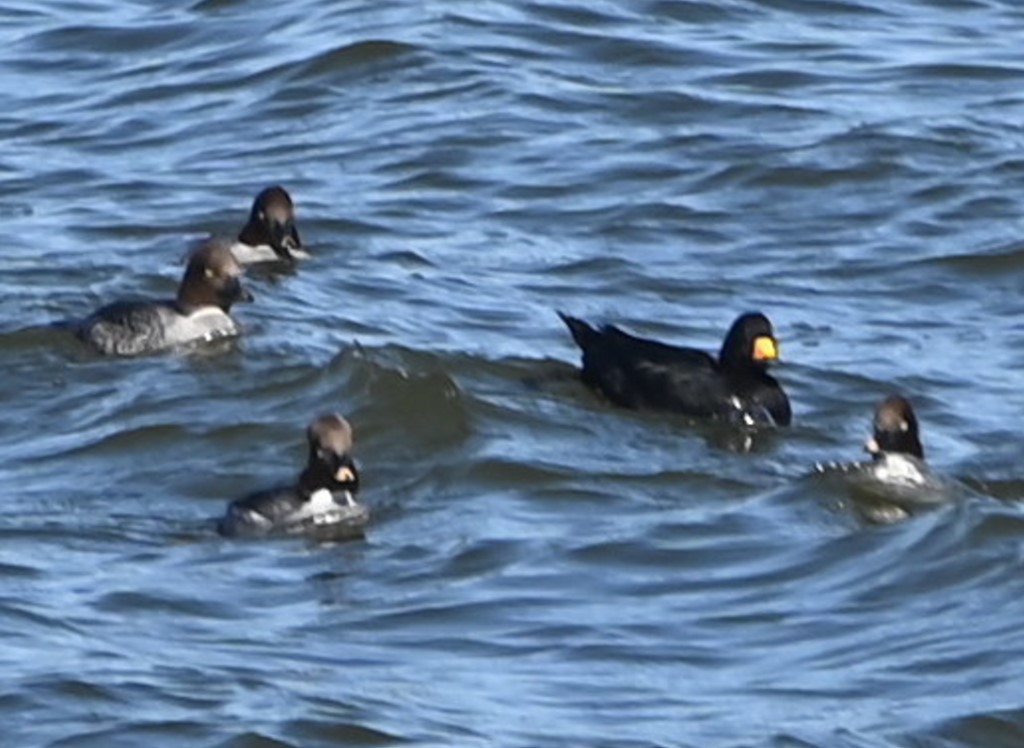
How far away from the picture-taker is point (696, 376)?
1708 centimetres

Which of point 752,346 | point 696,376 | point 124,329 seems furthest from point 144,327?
point 752,346

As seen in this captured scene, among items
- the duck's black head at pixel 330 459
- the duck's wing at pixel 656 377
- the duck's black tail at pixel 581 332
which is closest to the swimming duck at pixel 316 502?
the duck's black head at pixel 330 459

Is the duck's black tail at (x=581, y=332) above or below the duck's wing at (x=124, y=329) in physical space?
above

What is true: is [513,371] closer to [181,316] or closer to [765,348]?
[765,348]

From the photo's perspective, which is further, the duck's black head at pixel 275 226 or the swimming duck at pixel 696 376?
the duck's black head at pixel 275 226

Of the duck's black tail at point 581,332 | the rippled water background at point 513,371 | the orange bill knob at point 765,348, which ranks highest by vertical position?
the orange bill knob at point 765,348

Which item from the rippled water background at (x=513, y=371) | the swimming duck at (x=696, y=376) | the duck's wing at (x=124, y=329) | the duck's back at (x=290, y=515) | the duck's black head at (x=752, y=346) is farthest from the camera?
the duck's wing at (x=124, y=329)

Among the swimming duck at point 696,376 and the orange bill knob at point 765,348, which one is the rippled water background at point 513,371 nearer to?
the swimming duck at point 696,376

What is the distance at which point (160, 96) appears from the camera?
24.0 meters

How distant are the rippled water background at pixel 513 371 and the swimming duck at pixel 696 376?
156mm

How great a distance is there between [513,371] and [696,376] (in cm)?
102

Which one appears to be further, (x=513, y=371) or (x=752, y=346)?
(x=513, y=371)

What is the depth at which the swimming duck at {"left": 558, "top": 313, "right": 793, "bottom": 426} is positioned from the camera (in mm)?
16859

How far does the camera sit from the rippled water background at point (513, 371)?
12812mm
